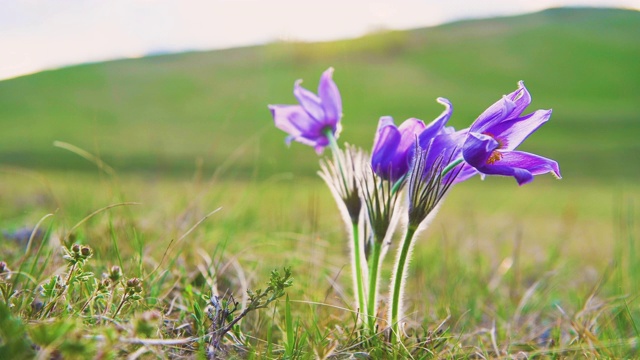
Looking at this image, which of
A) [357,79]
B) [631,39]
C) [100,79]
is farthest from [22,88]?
[631,39]

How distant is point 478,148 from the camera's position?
1367 millimetres

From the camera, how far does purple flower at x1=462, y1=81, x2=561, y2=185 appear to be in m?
1.38

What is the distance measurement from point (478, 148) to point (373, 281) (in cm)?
48

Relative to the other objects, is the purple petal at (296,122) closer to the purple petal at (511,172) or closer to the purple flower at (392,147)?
the purple flower at (392,147)

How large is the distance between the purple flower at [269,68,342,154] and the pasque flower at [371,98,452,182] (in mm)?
208

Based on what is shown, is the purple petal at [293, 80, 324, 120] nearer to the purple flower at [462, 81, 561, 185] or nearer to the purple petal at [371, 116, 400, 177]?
the purple petal at [371, 116, 400, 177]

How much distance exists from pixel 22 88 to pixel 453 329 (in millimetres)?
25536

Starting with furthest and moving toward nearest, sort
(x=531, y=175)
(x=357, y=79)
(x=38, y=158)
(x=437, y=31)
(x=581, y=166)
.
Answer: (x=437, y=31), (x=357, y=79), (x=581, y=166), (x=38, y=158), (x=531, y=175)

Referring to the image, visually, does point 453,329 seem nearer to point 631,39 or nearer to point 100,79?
point 100,79

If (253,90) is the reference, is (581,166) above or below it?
below

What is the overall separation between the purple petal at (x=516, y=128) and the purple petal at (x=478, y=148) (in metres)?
0.07

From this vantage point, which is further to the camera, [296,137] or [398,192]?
[296,137]

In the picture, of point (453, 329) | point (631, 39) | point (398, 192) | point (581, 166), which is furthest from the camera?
point (631, 39)

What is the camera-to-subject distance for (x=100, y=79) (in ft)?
83.1
